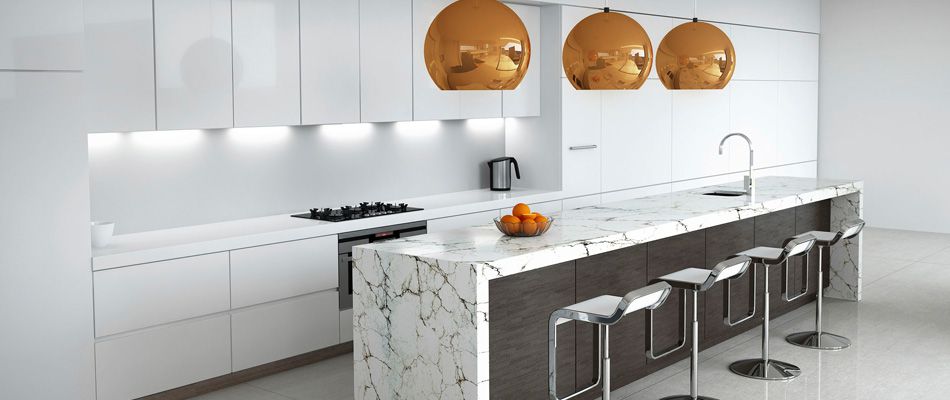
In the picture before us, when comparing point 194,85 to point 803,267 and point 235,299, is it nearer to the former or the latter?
point 235,299

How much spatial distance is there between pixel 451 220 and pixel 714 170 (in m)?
3.76

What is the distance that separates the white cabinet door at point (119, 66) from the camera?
14.7 feet

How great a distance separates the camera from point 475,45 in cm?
323

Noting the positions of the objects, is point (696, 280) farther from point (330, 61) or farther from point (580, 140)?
point (580, 140)

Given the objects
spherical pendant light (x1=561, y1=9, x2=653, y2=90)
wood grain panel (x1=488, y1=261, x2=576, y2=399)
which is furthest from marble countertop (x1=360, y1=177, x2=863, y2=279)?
spherical pendant light (x1=561, y1=9, x2=653, y2=90)

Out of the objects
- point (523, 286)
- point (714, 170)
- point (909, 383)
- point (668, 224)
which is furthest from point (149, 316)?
point (714, 170)

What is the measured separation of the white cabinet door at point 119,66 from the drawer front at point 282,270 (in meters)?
0.89

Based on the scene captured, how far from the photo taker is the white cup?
179 inches

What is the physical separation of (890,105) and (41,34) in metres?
9.10

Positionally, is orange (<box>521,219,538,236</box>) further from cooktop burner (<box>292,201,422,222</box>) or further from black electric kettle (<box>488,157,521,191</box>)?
black electric kettle (<box>488,157,521,191</box>)

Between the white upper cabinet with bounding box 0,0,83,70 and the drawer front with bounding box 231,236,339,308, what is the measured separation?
1322mm

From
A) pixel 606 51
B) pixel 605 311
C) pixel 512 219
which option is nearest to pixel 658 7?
pixel 606 51

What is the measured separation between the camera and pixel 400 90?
19.8ft

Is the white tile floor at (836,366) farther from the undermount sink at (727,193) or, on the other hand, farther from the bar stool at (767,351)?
the undermount sink at (727,193)
